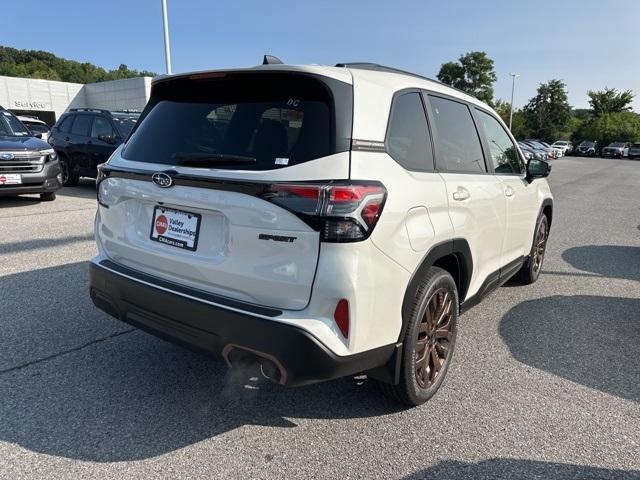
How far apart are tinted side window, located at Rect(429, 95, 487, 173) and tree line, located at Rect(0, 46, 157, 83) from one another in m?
98.9

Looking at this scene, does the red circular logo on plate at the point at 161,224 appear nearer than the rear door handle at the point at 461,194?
Yes

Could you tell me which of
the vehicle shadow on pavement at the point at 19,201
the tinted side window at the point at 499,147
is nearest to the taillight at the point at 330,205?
the tinted side window at the point at 499,147

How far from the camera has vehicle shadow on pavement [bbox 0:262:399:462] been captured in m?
2.55

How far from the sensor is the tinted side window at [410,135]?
2578 millimetres

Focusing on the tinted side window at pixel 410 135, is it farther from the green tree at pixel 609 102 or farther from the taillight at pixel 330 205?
the green tree at pixel 609 102

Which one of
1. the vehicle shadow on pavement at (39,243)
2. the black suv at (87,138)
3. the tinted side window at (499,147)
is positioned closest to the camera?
the tinted side window at (499,147)

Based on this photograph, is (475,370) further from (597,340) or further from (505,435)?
(597,340)

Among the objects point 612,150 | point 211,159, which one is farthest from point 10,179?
point 612,150

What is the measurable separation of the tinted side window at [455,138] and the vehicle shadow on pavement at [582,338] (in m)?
1.43

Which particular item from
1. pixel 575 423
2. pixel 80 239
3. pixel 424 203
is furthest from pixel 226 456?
pixel 80 239

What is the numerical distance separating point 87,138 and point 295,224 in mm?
10506

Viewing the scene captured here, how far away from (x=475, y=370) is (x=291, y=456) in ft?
5.09

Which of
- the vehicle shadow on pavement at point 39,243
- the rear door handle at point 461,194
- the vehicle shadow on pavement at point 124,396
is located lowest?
the vehicle shadow on pavement at point 124,396

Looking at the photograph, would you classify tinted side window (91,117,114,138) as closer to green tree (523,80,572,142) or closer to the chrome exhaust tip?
the chrome exhaust tip
